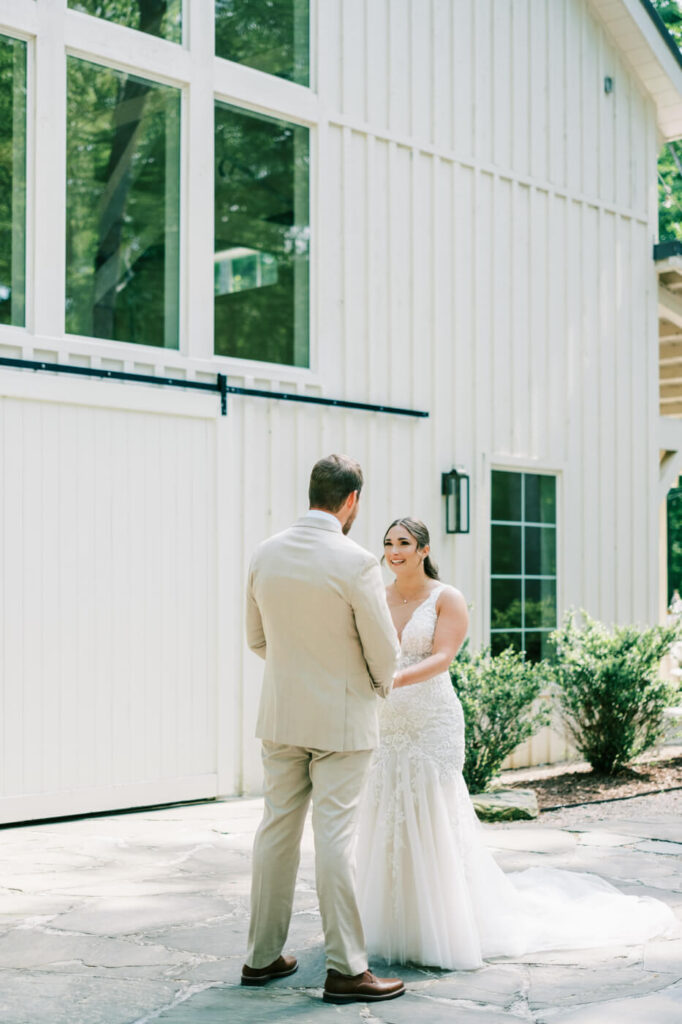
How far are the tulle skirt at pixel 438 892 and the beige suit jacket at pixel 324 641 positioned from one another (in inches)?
23.0

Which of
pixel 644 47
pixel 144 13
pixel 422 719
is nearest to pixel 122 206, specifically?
pixel 144 13

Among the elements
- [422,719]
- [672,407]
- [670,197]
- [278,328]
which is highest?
[670,197]

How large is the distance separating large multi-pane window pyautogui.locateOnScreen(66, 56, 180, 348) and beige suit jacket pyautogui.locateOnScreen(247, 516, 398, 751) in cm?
410

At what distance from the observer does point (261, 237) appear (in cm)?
923

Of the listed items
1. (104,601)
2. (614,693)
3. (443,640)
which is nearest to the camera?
(443,640)

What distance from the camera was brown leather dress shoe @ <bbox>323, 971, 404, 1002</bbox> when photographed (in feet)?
14.3

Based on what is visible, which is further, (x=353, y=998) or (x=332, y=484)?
(x=332, y=484)

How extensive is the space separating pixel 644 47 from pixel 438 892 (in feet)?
31.4

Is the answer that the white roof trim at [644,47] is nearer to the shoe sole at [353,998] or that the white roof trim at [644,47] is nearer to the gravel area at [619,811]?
the gravel area at [619,811]

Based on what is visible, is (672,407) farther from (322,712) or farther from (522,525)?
(322,712)

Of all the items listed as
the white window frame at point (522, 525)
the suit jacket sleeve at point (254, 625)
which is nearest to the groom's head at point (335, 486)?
the suit jacket sleeve at point (254, 625)

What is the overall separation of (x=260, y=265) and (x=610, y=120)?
15.4 feet

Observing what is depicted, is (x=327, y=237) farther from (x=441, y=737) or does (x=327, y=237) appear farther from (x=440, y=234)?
(x=441, y=737)

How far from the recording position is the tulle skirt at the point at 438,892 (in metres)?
4.82
